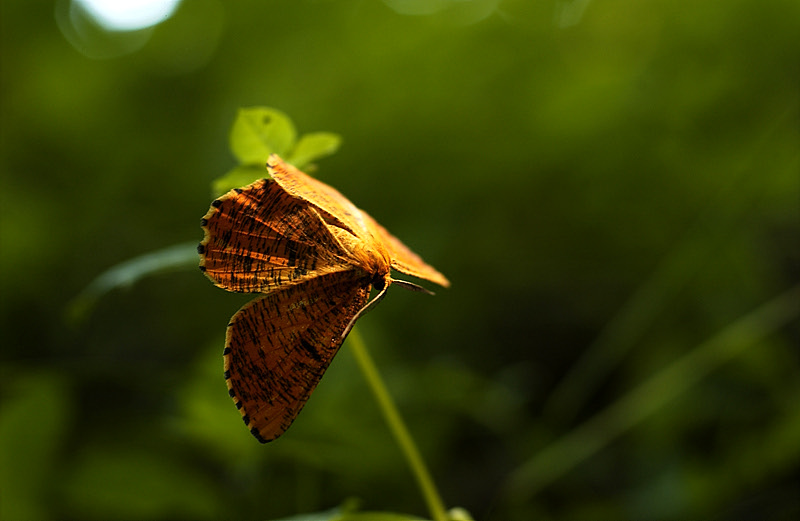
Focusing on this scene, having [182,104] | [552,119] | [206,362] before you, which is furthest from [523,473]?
[182,104]

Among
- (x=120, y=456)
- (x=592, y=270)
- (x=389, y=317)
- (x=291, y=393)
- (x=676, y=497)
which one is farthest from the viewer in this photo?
(x=592, y=270)

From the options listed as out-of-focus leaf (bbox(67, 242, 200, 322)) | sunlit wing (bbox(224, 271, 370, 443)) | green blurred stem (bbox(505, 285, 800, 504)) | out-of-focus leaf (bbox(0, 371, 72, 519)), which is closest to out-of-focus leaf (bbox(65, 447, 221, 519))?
out-of-focus leaf (bbox(0, 371, 72, 519))

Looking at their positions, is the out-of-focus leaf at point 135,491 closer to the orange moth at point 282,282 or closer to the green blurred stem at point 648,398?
the green blurred stem at point 648,398

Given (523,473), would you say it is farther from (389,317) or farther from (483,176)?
(483,176)

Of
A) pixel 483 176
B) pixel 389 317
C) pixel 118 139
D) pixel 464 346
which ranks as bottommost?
pixel 464 346

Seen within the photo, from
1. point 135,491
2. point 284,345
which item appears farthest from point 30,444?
point 284,345

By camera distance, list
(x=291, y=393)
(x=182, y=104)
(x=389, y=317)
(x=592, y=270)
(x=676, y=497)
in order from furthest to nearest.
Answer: (x=182, y=104) → (x=592, y=270) → (x=389, y=317) → (x=676, y=497) → (x=291, y=393)

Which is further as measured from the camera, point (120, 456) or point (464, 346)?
point (464, 346)

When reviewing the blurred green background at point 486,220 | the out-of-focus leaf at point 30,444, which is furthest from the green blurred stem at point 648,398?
the out-of-focus leaf at point 30,444
